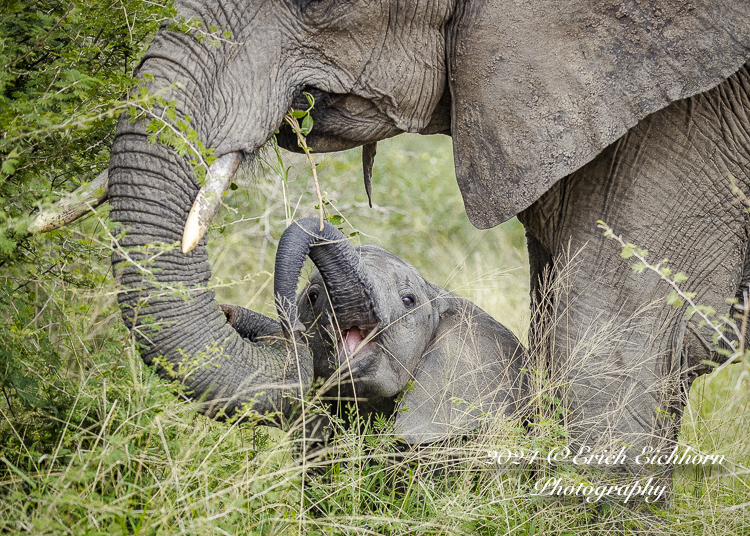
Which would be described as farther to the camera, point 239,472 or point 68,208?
point 68,208

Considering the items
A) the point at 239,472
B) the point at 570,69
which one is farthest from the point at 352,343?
the point at 570,69

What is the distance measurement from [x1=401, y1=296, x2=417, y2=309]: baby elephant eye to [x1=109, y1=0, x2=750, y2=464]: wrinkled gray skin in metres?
0.58

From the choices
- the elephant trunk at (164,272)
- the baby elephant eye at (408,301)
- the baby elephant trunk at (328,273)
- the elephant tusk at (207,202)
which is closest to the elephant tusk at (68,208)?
the elephant trunk at (164,272)

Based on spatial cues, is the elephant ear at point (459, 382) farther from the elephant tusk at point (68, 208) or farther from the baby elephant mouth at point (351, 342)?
the elephant tusk at point (68, 208)

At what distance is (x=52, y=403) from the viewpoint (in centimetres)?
316

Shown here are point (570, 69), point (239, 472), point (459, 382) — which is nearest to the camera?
point (239, 472)

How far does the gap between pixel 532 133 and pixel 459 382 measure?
3.98 feet

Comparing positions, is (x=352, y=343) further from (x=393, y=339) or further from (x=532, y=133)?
(x=532, y=133)

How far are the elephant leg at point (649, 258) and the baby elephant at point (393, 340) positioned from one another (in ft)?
1.23

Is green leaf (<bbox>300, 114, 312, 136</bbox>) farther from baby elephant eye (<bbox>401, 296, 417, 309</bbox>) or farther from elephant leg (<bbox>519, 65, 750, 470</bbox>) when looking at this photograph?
elephant leg (<bbox>519, 65, 750, 470</bbox>)

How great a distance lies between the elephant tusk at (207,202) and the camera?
2932 millimetres

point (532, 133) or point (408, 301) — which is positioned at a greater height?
point (532, 133)

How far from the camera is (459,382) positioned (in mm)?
3916

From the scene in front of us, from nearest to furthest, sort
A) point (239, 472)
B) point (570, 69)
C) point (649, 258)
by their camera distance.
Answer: point (239, 472), point (570, 69), point (649, 258)
